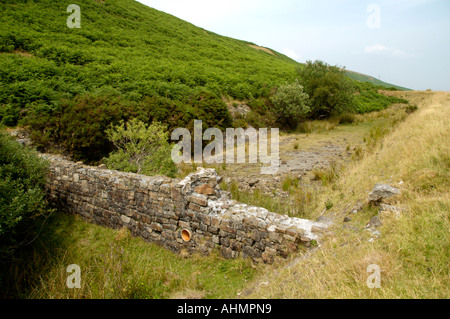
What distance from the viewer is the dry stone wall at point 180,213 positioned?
5.00 metres

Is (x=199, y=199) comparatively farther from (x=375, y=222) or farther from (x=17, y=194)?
(x=17, y=194)

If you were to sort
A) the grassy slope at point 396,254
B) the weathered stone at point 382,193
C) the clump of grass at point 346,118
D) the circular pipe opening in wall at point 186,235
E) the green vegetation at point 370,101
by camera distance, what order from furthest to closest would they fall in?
the green vegetation at point 370,101 < the clump of grass at point 346,118 < the circular pipe opening in wall at point 186,235 < the weathered stone at point 382,193 < the grassy slope at point 396,254

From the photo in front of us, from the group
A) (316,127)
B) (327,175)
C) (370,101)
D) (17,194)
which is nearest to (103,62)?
(17,194)

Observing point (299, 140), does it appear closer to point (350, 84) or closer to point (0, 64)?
point (350, 84)

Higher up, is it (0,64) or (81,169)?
(0,64)

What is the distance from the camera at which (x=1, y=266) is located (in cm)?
589

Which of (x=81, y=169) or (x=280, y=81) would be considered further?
(x=280, y=81)

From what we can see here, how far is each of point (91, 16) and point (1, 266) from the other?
31.9 metres

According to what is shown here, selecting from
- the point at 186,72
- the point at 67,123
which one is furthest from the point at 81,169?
the point at 186,72

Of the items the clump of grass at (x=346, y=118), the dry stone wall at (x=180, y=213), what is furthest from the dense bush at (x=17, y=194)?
the clump of grass at (x=346, y=118)

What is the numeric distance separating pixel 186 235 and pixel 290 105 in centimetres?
1739

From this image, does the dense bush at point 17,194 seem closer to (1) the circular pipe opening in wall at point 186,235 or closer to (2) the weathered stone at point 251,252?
(1) the circular pipe opening in wall at point 186,235

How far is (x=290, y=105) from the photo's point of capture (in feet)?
67.9

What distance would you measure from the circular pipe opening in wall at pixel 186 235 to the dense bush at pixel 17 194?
3694mm
